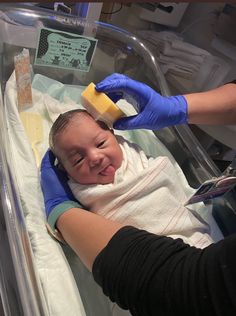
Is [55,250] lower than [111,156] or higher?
lower

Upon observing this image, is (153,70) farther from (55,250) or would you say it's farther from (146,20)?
(55,250)

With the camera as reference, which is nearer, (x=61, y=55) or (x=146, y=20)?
(x=61, y=55)

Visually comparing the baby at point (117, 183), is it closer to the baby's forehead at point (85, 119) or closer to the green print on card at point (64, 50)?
the baby's forehead at point (85, 119)

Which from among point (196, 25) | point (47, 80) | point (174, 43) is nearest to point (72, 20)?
point (47, 80)

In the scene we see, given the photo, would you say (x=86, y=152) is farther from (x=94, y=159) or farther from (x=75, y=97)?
(x=75, y=97)

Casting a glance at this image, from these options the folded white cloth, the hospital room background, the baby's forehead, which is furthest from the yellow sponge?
the folded white cloth

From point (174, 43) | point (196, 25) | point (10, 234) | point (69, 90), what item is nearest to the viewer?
point (10, 234)

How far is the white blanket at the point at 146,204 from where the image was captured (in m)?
0.95

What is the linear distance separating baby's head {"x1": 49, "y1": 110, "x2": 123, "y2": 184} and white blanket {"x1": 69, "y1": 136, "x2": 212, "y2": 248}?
27 mm

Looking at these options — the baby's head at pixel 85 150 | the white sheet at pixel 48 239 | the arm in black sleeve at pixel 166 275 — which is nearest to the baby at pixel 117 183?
the baby's head at pixel 85 150

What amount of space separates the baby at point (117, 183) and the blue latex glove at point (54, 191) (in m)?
0.02

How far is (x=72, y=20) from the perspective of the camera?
4.41 ft

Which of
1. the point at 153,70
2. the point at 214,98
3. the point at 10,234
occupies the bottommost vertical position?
the point at 10,234

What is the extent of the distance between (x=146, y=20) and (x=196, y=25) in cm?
28
